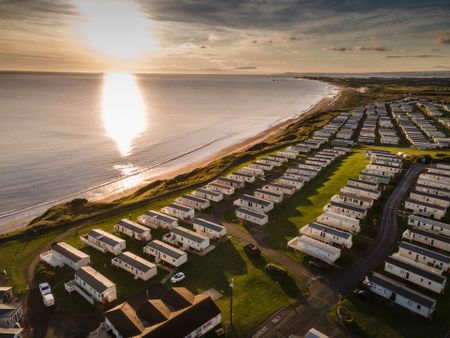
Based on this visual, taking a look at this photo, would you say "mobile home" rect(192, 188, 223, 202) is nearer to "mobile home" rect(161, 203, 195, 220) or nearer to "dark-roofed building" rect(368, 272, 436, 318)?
"mobile home" rect(161, 203, 195, 220)

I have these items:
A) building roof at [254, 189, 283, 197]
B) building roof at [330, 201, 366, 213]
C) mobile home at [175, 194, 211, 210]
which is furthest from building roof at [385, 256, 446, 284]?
mobile home at [175, 194, 211, 210]

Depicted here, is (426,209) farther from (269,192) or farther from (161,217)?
(161,217)

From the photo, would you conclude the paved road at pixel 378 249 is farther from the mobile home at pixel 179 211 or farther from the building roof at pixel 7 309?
the building roof at pixel 7 309

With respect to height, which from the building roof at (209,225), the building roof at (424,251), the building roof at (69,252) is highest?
the building roof at (424,251)

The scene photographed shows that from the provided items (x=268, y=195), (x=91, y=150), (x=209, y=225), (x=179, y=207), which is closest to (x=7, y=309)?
(x=209, y=225)

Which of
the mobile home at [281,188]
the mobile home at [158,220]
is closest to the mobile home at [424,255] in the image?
the mobile home at [281,188]

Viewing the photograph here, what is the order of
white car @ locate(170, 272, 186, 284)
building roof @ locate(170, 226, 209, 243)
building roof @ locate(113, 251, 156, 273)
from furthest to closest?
building roof @ locate(170, 226, 209, 243)
building roof @ locate(113, 251, 156, 273)
white car @ locate(170, 272, 186, 284)

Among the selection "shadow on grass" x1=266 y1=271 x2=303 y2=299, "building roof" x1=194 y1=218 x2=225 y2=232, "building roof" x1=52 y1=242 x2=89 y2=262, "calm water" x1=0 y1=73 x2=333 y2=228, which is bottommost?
"calm water" x1=0 y1=73 x2=333 y2=228
